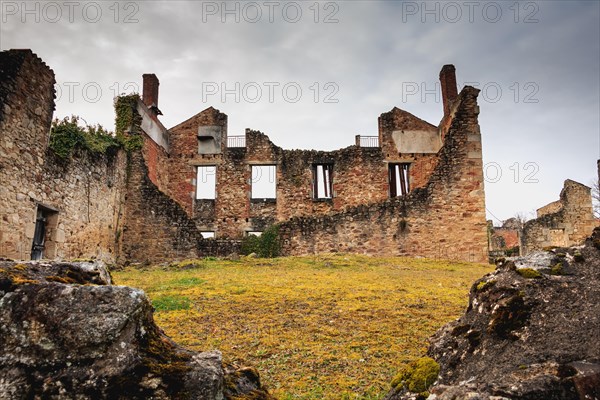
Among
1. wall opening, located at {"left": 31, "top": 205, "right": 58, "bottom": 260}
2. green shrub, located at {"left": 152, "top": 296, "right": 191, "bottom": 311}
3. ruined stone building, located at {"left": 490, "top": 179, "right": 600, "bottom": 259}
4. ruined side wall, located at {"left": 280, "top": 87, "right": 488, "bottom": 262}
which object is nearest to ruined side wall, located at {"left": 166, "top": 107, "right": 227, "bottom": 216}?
ruined side wall, located at {"left": 280, "top": 87, "right": 488, "bottom": 262}

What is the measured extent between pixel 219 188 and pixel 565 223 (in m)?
19.3

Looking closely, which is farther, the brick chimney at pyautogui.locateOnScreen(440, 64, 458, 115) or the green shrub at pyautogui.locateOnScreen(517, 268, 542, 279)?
the brick chimney at pyautogui.locateOnScreen(440, 64, 458, 115)

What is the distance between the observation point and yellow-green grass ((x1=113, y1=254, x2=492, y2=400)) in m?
4.46

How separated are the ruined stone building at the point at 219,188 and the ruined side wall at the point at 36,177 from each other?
0.03 metres

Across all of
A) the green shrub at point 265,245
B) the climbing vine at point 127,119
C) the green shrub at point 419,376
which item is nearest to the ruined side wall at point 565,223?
the green shrub at point 265,245

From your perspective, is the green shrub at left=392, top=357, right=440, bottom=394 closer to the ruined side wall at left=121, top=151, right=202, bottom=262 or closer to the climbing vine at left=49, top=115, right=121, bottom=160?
the climbing vine at left=49, top=115, right=121, bottom=160

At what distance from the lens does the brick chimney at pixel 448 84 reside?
2356cm

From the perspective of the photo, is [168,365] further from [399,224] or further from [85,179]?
[399,224]

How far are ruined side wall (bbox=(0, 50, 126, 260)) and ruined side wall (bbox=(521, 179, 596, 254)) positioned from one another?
2229 centimetres

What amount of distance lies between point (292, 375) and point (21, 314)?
266 cm

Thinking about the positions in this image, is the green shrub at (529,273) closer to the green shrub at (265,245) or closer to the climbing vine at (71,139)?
the climbing vine at (71,139)

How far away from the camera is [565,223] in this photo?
85.1ft

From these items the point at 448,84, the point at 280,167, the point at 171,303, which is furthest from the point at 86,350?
the point at 448,84

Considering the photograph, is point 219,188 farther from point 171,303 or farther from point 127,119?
point 171,303
